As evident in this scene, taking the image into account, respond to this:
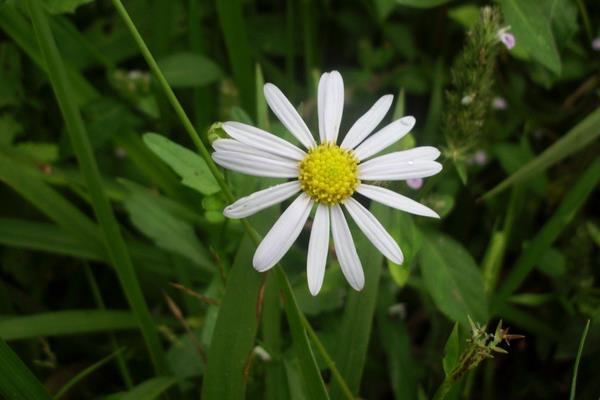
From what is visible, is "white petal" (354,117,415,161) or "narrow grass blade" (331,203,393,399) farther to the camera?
"narrow grass blade" (331,203,393,399)

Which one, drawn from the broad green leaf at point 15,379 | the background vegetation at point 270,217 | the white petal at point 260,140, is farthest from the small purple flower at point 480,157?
the broad green leaf at point 15,379

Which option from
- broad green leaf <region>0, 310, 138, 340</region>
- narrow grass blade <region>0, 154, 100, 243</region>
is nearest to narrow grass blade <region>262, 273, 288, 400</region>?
broad green leaf <region>0, 310, 138, 340</region>

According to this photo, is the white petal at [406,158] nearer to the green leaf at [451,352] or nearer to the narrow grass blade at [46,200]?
the green leaf at [451,352]

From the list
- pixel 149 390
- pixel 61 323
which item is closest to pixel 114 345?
pixel 61 323

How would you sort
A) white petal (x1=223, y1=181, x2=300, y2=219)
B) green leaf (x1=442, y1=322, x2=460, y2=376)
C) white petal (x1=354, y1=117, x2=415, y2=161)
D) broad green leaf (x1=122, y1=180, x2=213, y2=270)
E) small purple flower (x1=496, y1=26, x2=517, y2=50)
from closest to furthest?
white petal (x1=223, y1=181, x2=300, y2=219)
green leaf (x1=442, y1=322, x2=460, y2=376)
white petal (x1=354, y1=117, x2=415, y2=161)
small purple flower (x1=496, y1=26, x2=517, y2=50)
broad green leaf (x1=122, y1=180, x2=213, y2=270)

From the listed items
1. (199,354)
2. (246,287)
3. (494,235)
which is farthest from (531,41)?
(199,354)

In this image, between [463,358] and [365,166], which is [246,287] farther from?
[463,358]

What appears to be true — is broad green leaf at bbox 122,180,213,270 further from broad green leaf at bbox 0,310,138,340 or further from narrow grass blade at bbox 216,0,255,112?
narrow grass blade at bbox 216,0,255,112
